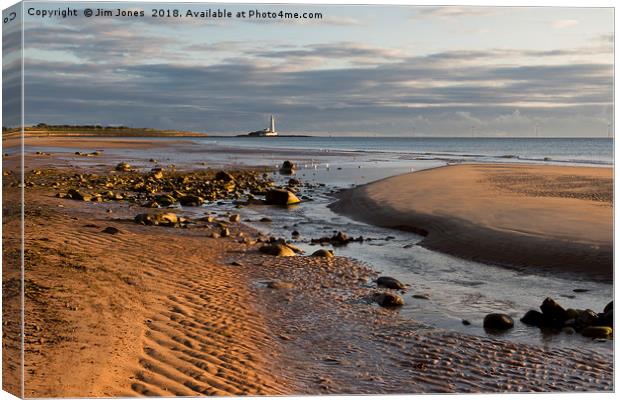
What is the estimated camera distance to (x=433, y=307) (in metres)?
10.9

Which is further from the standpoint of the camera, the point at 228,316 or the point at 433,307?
the point at 433,307

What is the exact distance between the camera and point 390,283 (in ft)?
39.8

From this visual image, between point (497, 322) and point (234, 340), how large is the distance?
391 cm

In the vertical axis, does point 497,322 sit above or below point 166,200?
below

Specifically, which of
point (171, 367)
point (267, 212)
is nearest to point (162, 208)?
point (267, 212)

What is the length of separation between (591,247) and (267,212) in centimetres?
1123

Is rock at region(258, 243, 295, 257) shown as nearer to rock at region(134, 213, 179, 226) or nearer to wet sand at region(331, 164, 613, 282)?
wet sand at region(331, 164, 613, 282)

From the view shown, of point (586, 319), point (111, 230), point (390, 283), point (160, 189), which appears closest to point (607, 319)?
point (586, 319)

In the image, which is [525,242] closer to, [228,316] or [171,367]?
[228,316]

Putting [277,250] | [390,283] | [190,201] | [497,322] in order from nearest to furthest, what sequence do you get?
1. [497,322]
2. [390,283]
3. [277,250]
4. [190,201]

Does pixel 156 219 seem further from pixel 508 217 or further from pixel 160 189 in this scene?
pixel 160 189

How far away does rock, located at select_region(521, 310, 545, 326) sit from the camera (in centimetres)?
995

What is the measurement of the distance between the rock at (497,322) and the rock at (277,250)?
5595 millimetres

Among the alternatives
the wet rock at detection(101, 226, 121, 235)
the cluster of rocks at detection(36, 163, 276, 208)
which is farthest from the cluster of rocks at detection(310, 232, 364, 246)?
the cluster of rocks at detection(36, 163, 276, 208)
